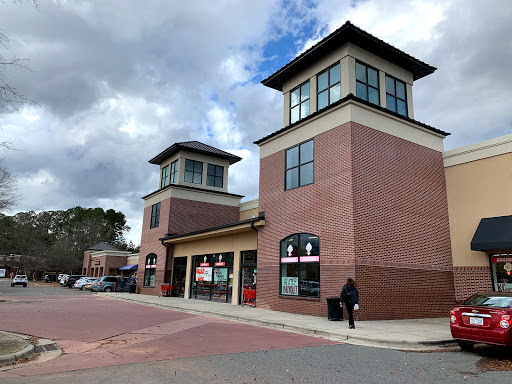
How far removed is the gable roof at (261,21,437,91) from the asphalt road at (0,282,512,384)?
1320 cm

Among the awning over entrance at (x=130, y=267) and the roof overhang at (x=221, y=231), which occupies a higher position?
the roof overhang at (x=221, y=231)

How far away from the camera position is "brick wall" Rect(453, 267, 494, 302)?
16.8m

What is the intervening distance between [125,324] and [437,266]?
13.5 m

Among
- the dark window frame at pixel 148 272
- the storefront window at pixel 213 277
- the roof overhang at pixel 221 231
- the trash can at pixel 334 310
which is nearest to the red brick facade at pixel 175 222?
the dark window frame at pixel 148 272

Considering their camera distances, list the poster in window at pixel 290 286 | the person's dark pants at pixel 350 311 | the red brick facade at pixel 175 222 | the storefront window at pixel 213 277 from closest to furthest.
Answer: the person's dark pants at pixel 350 311 < the poster in window at pixel 290 286 < the storefront window at pixel 213 277 < the red brick facade at pixel 175 222

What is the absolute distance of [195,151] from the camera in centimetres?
3275

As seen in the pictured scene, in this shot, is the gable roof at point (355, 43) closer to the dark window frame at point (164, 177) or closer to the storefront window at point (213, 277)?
the storefront window at point (213, 277)

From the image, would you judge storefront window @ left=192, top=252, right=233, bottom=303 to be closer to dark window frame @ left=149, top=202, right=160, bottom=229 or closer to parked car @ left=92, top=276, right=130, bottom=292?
dark window frame @ left=149, top=202, right=160, bottom=229

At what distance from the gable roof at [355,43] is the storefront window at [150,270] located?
18.3 m

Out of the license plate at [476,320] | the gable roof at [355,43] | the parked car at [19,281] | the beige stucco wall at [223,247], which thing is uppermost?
the gable roof at [355,43]

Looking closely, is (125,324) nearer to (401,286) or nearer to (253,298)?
(253,298)

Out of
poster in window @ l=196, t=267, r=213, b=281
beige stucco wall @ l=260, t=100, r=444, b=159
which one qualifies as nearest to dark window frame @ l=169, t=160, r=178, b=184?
poster in window @ l=196, t=267, r=213, b=281

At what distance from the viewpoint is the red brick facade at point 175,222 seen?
101 ft

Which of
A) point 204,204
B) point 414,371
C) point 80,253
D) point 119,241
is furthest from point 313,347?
point 119,241
